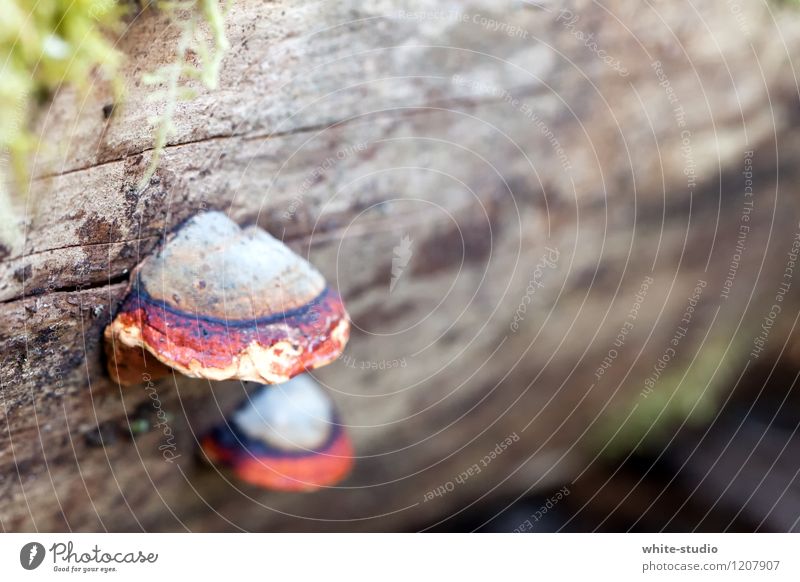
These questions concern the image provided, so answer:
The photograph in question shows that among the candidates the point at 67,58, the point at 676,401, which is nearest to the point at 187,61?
the point at 67,58

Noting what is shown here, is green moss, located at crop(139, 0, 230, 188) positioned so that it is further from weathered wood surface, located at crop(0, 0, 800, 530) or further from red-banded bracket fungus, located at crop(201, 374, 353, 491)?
red-banded bracket fungus, located at crop(201, 374, 353, 491)

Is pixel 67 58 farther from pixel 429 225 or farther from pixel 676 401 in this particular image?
pixel 676 401

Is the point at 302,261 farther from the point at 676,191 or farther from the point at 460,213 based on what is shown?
the point at 676,191

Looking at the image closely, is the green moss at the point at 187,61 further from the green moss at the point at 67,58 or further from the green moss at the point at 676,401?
the green moss at the point at 676,401

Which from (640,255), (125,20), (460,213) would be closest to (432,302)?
(460,213)

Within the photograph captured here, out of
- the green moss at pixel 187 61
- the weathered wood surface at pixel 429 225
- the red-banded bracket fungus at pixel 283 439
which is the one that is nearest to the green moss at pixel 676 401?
the weathered wood surface at pixel 429 225

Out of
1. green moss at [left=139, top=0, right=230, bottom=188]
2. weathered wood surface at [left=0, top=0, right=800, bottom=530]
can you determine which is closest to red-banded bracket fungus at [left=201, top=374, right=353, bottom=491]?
weathered wood surface at [left=0, top=0, right=800, bottom=530]
